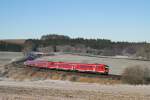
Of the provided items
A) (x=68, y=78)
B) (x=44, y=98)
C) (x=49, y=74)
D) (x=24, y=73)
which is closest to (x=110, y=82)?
(x=68, y=78)

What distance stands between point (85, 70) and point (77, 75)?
34.1 ft

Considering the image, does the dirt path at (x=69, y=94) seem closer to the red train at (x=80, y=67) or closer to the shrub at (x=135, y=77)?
the shrub at (x=135, y=77)

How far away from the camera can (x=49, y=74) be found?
69812 millimetres

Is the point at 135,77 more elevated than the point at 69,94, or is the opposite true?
→ the point at 69,94

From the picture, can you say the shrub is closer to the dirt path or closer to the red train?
the red train

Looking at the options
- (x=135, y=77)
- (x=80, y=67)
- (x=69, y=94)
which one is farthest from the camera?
(x=80, y=67)

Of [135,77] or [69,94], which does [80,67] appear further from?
[69,94]

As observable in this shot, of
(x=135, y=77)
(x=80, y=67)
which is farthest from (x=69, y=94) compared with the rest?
(x=80, y=67)

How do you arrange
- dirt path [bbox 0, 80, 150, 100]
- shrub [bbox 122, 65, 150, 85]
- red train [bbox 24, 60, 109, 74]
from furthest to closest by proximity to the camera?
1. red train [bbox 24, 60, 109, 74]
2. shrub [bbox 122, 65, 150, 85]
3. dirt path [bbox 0, 80, 150, 100]

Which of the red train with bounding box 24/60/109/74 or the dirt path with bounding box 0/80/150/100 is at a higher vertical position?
the dirt path with bounding box 0/80/150/100

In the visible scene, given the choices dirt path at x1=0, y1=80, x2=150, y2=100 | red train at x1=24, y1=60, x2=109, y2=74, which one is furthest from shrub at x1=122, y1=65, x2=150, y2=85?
dirt path at x1=0, y1=80, x2=150, y2=100

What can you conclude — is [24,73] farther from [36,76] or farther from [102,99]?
[102,99]

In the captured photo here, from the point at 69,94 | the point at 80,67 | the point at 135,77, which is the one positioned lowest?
the point at 135,77

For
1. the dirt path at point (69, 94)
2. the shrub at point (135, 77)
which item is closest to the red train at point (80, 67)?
the shrub at point (135, 77)
